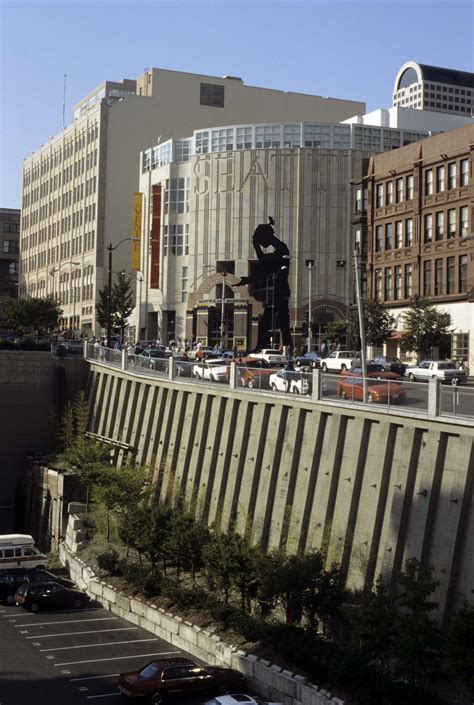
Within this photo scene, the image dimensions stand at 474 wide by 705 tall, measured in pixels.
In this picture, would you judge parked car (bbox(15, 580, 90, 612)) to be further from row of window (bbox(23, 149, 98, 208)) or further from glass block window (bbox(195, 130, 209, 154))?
row of window (bbox(23, 149, 98, 208))

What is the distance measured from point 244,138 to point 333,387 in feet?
254

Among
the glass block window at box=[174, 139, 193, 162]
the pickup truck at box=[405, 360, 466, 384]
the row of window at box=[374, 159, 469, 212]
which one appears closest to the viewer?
the pickup truck at box=[405, 360, 466, 384]

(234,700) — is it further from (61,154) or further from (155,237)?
(61,154)

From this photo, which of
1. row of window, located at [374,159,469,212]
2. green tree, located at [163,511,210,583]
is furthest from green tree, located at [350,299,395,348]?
green tree, located at [163,511,210,583]

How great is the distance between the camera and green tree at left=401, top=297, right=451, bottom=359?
6556cm

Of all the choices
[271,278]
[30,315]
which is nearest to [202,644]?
[271,278]

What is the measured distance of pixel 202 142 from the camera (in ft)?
359

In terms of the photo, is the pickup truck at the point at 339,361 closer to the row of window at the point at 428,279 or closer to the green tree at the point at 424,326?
the green tree at the point at 424,326

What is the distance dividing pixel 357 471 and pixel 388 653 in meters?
7.31

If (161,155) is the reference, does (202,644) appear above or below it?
below

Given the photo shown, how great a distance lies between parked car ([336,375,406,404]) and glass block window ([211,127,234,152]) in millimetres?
77786

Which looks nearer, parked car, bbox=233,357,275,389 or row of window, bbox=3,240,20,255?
parked car, bbox=233,357,275,389

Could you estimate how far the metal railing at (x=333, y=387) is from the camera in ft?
89.2

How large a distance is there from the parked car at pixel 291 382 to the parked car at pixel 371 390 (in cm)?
205
